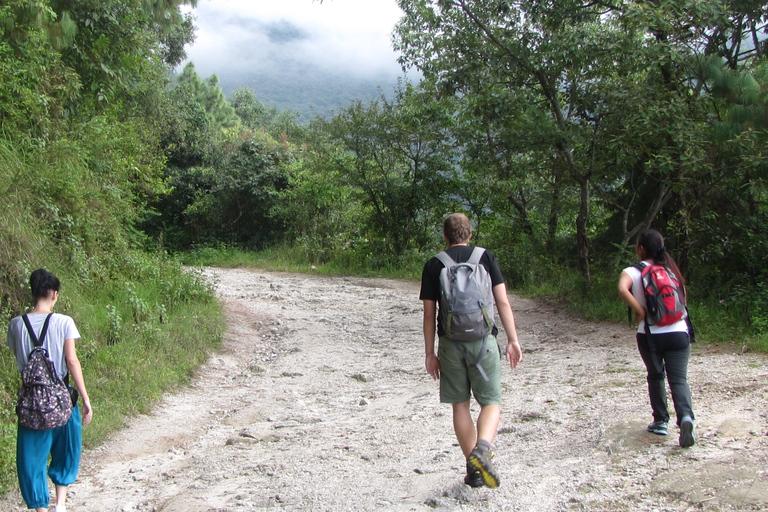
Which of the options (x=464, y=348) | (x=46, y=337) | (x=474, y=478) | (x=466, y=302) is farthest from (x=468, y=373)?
(x=46, y=337)

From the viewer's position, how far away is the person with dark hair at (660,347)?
448cm

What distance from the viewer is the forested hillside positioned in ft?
25.8

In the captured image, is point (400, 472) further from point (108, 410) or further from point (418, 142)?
point (418, 142)

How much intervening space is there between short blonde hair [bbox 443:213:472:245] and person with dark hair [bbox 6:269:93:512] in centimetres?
234

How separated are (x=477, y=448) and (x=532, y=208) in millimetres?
13190

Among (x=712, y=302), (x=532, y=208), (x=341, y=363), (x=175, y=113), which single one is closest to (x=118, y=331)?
(x=341, y=363)

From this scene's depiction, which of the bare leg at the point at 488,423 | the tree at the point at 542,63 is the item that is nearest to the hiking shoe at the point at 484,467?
the bare leg at the point at 488,423

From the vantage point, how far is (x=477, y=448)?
379cm

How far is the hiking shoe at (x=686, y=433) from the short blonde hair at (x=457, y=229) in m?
1.91

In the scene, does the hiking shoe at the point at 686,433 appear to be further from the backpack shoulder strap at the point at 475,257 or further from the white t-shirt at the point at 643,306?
the backpack shoulder strap at the point at 475,257

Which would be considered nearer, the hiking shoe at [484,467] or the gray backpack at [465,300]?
the hiking shoe at [484,467]

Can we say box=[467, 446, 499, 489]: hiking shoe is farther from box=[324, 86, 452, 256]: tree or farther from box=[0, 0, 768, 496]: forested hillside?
box=[324, 86, 452, 256]: tree

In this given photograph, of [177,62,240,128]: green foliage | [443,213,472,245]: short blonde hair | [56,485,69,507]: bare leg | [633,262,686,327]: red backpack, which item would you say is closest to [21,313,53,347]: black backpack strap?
[56,485,69,507]: bare leg

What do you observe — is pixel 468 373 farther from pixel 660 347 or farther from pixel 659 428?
pixel 659 428
